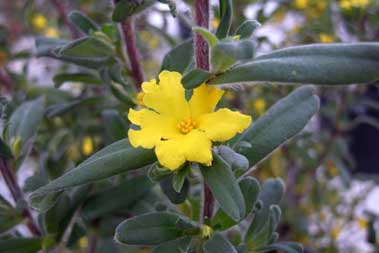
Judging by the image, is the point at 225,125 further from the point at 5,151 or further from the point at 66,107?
the point at 66,107

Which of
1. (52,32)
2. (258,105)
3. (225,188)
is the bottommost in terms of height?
(258,105)

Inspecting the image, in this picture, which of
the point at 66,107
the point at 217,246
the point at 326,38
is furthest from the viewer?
the point at 326,38

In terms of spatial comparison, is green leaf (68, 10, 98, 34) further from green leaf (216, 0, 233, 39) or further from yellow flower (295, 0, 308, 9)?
yellow flower (295, 0, 308, 9)

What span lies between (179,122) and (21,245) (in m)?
0.45

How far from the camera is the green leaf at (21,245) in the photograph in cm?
97

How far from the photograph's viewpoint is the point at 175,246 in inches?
33.0

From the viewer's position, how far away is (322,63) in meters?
0.74

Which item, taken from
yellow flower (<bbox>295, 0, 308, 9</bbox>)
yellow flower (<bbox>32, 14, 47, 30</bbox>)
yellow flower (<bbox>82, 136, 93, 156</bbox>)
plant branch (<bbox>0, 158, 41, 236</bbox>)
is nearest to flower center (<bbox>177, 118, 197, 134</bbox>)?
plant branch (<bbox>0, 158, 41, 236</bbox>)

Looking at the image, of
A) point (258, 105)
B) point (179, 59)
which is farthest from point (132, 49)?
point (258, 105)

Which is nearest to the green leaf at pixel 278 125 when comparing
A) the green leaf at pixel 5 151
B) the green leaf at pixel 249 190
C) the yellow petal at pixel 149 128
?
the green leaf at pixel 249 190

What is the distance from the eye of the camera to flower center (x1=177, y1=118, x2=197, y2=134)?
2.44 feet

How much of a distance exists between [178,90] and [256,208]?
327 millimetres

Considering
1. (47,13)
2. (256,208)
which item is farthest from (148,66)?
(256,208)

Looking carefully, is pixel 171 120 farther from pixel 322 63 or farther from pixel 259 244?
pixel 259 244
